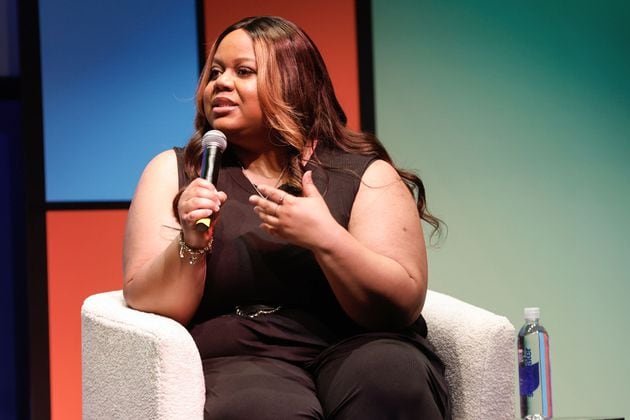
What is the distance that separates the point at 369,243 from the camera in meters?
1.98

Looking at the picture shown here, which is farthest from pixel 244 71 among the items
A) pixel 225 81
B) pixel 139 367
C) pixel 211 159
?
pixel 139 367

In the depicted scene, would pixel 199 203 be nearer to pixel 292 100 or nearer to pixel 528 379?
pixel 292 100

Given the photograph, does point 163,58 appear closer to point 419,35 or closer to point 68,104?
point 68,104

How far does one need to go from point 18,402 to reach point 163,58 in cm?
128

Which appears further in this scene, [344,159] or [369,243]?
[344,159]

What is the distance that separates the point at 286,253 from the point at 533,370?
773 millimetres

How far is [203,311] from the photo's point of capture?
2.00 meters

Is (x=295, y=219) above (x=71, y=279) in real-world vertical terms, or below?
above

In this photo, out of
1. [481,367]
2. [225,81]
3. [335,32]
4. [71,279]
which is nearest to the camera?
[481,367]

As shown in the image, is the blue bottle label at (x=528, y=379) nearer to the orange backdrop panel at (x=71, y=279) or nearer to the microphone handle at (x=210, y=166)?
the microphone handle at (x=210, y=166)

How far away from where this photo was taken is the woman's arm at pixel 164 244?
1.76m

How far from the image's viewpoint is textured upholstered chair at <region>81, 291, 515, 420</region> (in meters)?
1.70

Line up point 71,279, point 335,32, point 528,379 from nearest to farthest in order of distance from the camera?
point 528,379 < point 71,279 < point 335,32

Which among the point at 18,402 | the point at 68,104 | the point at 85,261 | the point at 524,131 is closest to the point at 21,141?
the point at 68,104
